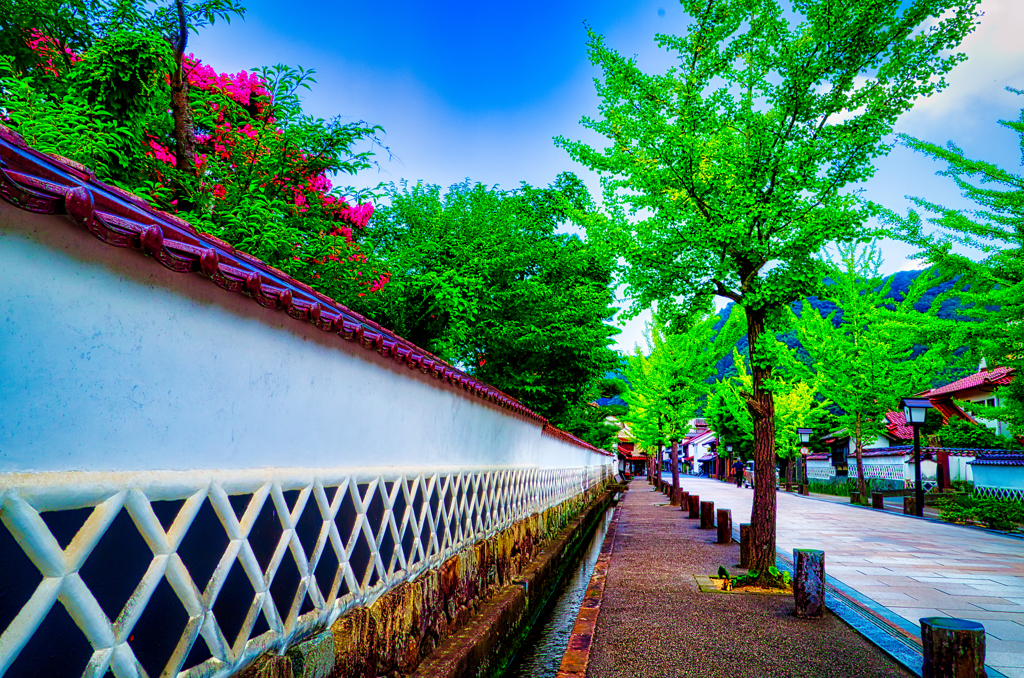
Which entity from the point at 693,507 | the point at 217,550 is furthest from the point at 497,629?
the point at 693,507

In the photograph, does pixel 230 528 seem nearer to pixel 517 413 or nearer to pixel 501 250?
pixel 517 413

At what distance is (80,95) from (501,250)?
8343 millimetres

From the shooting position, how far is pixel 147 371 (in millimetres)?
2160

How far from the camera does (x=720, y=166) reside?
7887 millimetres

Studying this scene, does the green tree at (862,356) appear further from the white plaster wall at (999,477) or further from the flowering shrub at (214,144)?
the flowering shrub at (214,144)

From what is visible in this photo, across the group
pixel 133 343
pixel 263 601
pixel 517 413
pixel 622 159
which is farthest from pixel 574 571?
pixel 133 343

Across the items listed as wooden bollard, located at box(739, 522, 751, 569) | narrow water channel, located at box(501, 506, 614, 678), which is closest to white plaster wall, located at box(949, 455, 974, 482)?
narrow water channel, located at box(501, 506, 614, 678)

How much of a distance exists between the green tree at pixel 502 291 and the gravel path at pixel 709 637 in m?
6.27

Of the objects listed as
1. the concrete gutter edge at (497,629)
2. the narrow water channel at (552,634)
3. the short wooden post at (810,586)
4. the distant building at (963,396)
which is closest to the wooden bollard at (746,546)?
the short wooden post at (810,586)

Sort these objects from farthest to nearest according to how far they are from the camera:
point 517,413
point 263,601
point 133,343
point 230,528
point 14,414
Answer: point 517,413, point 263,601, point 230,528, point 133,343, point 14,414

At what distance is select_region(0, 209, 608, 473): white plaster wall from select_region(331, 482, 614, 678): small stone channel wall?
1134mm

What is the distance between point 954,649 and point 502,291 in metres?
11.5

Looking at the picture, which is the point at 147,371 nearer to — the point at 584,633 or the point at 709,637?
the point at 584,633

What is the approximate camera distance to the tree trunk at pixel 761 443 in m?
7.72
